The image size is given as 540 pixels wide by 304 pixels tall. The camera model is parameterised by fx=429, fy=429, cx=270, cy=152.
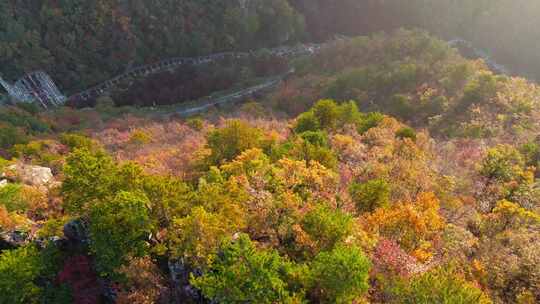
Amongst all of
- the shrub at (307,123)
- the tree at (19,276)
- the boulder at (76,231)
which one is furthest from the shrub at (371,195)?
the tree at (19,276)

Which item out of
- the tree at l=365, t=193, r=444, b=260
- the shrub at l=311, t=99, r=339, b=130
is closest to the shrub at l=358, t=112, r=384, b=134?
the shrub at l=311, t=99, r=339, b=130

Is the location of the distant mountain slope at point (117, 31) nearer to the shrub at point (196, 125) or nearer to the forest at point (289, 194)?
the forest at point (289, 194)

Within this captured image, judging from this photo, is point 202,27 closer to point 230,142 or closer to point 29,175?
point 230,142

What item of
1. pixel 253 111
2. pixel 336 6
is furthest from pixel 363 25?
pixel 253 111

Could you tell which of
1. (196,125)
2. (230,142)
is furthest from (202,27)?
(230,142)

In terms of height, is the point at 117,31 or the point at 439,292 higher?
the point at 439,292

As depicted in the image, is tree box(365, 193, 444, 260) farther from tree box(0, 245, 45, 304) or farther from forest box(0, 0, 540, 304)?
tree box(0, 245, 45, 304)
